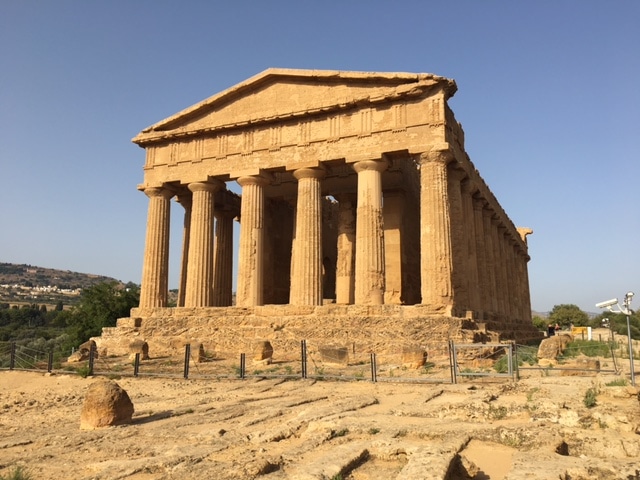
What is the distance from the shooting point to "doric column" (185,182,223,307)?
2550cm

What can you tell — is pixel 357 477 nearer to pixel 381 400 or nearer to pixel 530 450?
pixel 530 450

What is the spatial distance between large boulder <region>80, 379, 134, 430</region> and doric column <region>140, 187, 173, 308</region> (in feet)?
62.1

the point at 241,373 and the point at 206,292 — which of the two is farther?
the point at 206,292

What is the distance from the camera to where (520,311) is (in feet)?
129

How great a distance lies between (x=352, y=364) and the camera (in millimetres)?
16922

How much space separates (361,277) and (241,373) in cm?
896

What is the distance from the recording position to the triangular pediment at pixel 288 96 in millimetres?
22141

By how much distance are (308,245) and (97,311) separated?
77.0 ft

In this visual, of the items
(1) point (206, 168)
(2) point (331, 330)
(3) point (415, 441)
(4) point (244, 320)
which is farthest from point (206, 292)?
(3) point (415, 441)

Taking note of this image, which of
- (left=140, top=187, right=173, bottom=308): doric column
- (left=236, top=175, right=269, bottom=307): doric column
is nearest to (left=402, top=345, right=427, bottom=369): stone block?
(left=236, top=175, right=269, bottom=307): doric column

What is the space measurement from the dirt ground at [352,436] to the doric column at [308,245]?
11.9 m

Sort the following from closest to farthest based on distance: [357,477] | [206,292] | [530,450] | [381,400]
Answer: [357,477] < [530,450] < [381,400] < [206,292]

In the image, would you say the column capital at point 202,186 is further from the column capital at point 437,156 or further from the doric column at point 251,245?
the column capital at point 437,156

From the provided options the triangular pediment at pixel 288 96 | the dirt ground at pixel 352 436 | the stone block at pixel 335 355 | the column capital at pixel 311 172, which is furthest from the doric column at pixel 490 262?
the dirt ground at pixel 352 436
